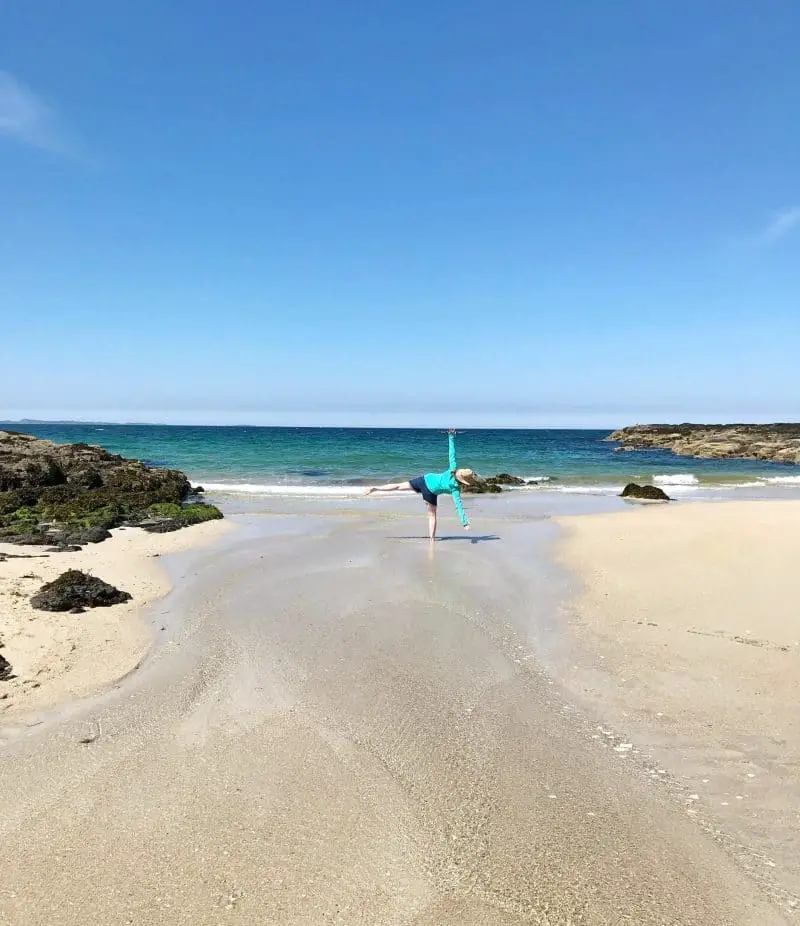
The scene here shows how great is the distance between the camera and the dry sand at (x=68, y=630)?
18.8 ft

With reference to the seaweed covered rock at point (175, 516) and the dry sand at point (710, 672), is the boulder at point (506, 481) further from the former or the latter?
the dry sand at point (710, 672)

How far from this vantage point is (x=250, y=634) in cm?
731

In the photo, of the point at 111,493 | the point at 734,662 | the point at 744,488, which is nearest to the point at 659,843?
the point at 734,662

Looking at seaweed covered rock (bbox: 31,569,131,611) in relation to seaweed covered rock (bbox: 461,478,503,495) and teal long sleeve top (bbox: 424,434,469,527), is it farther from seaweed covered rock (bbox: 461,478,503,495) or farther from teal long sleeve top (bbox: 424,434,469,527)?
seaweed covered rock (bbox: 461,478,503,495)

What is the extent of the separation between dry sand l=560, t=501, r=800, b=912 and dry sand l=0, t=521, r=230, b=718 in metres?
4.71

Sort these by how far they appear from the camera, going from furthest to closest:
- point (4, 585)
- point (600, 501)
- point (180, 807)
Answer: point (600, 501)
point (4, 585)
point (180, 807)

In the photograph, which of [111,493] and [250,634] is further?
[111,493]

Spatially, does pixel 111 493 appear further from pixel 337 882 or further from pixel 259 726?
pixel 337 882

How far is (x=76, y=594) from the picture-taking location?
8281 mm

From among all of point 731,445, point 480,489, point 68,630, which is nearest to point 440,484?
point 68,630

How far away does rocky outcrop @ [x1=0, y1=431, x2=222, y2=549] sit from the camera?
14.6 metres

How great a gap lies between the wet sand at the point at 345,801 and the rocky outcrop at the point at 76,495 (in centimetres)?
872

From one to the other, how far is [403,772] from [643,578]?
6.99m

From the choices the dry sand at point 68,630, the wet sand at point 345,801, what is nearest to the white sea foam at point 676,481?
the dry sand at point 68,630
